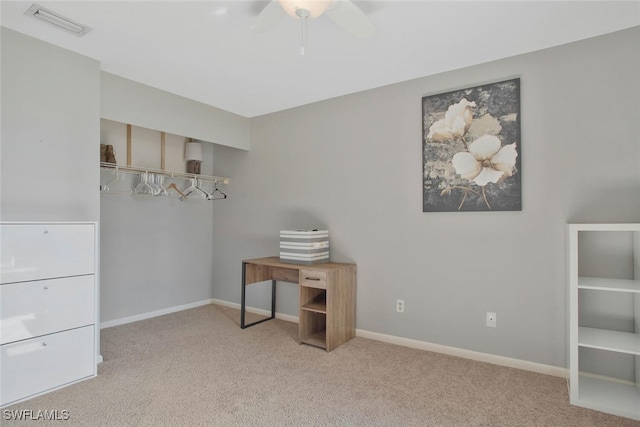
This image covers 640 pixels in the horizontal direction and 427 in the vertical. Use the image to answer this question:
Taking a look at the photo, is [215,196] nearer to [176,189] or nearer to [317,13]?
[176,189]

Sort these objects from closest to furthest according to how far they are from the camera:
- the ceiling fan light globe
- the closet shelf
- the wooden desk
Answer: the ceiling fan light globe
the wooden desk
the closet shelf

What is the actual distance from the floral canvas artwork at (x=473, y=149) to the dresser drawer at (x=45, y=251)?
2540 millimetres

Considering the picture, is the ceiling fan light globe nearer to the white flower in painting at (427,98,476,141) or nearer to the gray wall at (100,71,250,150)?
the white flower in painting at (427,98,476,141)

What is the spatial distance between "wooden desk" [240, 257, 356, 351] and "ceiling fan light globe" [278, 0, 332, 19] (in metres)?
1.89

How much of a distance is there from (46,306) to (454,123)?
313 centimetres

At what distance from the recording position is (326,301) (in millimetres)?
2982

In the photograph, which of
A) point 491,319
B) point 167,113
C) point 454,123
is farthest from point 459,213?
point 167,113

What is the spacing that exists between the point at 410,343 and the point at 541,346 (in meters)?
0.97

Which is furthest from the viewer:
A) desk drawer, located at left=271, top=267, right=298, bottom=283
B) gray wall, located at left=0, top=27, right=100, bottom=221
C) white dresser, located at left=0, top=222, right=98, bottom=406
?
desk drawer, located at left=271, top=267, right=298, bottom=283

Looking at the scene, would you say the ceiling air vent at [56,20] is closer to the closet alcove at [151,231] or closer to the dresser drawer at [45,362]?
the closet alcove at [151,231]

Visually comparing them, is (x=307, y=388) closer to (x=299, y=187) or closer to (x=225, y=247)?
(x=299, y=187)

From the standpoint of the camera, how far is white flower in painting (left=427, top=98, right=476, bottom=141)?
110 inches

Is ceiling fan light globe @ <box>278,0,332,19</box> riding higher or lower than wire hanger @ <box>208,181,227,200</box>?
higher

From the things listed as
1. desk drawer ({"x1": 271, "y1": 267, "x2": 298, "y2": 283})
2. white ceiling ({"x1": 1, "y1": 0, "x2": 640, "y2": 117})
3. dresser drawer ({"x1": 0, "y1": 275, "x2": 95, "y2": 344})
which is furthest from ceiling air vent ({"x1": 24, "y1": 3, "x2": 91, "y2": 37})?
desk drawer ({"x1": 271, "y1": 267, "x2": 298, "y2": 283})
